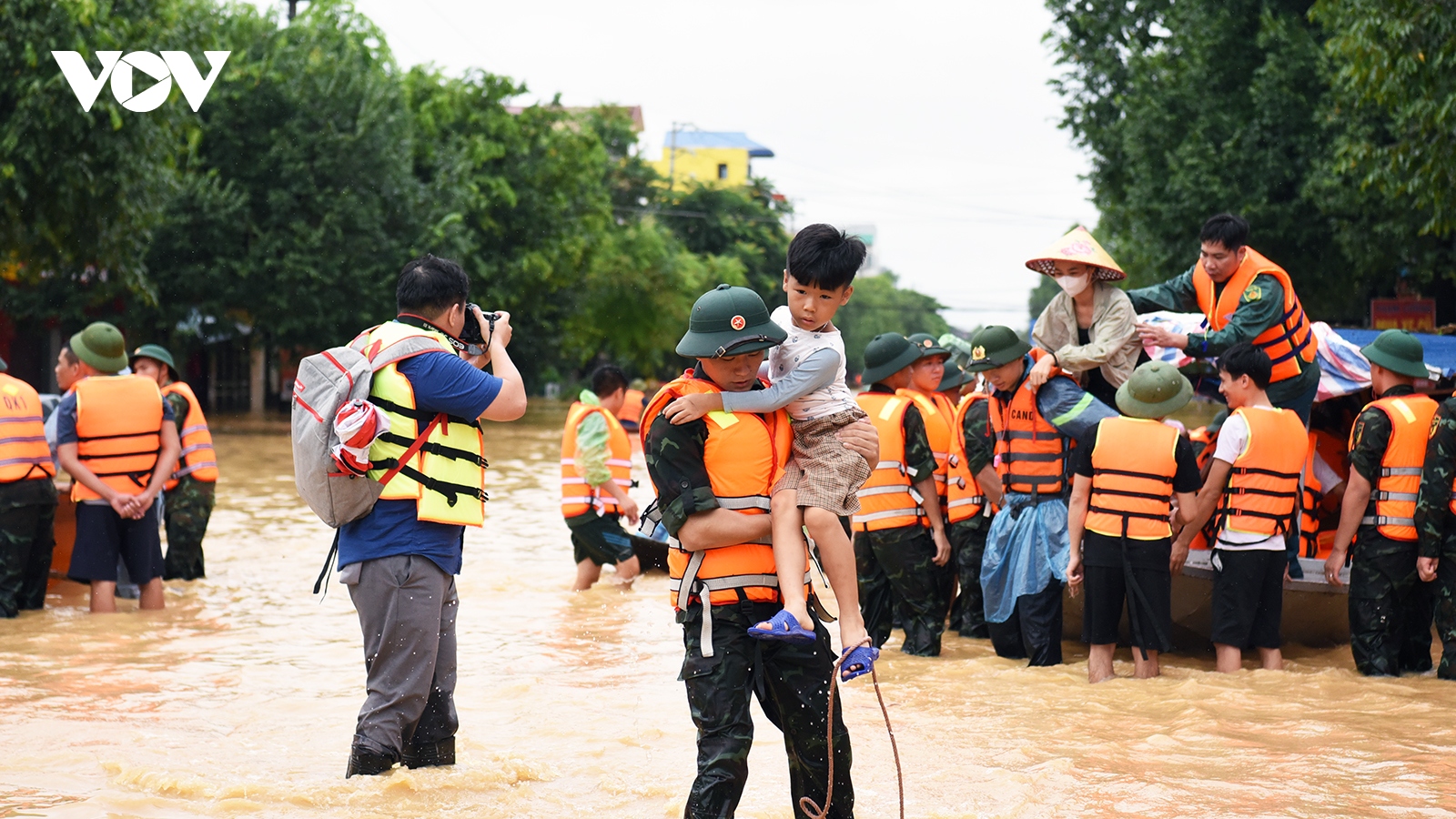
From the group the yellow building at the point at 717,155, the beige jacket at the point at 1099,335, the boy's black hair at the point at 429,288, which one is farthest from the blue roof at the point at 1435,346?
A: the yellow building at the point at 717,155

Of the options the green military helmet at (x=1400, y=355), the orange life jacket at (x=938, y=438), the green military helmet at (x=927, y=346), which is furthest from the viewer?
the green military helmet at (x=927, y=346)

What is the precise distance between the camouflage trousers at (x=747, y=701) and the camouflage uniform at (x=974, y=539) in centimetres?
438

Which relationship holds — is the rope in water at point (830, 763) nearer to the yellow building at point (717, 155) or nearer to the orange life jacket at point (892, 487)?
the orange life jacket at point (892, 487)

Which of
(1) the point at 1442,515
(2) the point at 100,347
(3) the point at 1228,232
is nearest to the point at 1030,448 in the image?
(3) the point at 1228,232

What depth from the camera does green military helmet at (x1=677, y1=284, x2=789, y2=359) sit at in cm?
450

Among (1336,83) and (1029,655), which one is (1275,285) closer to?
(1029,655)

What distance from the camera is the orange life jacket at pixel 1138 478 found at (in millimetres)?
7719

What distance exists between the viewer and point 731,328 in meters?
4.54

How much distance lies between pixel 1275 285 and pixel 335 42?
114 ft

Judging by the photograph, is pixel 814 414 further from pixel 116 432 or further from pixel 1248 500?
pixel 116 432

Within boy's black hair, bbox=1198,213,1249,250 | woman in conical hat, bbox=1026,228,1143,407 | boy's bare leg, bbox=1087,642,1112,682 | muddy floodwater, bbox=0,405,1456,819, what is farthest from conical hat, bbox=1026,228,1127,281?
muddy floodwater, bbox=0,405,1456,819

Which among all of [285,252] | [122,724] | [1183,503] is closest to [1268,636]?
[1183,503]

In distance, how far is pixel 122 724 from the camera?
275 inches

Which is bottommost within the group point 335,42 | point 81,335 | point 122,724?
point 122,724
